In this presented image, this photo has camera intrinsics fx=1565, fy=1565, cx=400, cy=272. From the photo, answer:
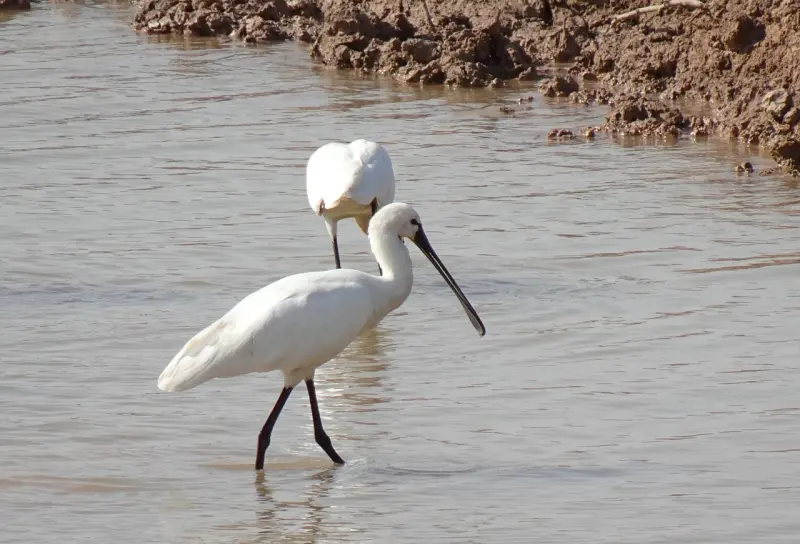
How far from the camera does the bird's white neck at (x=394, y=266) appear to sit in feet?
21.3

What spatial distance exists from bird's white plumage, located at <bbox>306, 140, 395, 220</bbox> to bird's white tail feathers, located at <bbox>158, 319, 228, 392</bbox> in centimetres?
284

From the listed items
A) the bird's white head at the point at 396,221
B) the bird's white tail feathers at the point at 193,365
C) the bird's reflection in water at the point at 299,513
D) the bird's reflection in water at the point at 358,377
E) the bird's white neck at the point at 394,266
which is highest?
the bird's white head at the point at 396,221

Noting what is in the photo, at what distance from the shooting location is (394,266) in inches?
257

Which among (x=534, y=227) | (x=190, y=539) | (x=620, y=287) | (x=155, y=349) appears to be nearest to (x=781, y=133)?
(x=534, y=227)

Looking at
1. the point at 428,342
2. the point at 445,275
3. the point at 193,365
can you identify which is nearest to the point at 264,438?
the point at 193,365

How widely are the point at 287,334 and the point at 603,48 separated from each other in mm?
9468

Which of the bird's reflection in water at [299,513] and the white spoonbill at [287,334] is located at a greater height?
the white spoonbill at [287,334]

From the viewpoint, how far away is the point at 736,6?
13320mm

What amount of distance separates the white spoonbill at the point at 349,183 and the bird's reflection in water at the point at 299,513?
297 cm

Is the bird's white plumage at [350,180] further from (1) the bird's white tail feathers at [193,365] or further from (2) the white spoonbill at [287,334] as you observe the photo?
(1) the bird's white tail feathers at [193,365]

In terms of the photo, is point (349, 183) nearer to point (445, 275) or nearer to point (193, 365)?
point (445, 275)

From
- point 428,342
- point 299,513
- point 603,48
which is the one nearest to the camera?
point 299,513

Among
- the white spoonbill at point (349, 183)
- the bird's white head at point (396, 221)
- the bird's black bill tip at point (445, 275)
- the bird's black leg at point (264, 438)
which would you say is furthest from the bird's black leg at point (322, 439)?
the white spoonbill at point (349, 183)

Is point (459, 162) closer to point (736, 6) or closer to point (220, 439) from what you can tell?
point (736, 6)
